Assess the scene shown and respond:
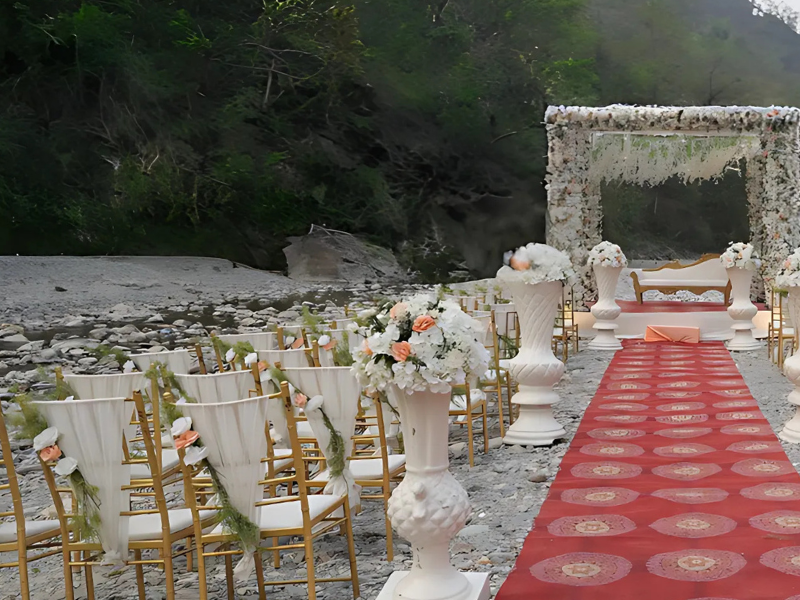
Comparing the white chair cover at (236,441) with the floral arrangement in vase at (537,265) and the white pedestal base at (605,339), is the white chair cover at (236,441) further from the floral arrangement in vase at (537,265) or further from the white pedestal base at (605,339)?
the white pedestal base at (605,339)

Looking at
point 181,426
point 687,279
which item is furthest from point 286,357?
point 687,279

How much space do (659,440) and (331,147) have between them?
22586 millimetres

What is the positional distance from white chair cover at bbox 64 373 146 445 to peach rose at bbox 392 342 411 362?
136 centimetres

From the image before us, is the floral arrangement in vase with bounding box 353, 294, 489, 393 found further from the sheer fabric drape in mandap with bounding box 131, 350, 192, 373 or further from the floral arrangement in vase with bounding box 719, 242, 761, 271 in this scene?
the floral arrangement in vase with bounding box 719, 242, 761, 271

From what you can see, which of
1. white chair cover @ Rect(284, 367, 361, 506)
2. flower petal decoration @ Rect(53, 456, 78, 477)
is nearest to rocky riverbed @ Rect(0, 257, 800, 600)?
white chair cover @ Rect(284, 367, 361, 506)

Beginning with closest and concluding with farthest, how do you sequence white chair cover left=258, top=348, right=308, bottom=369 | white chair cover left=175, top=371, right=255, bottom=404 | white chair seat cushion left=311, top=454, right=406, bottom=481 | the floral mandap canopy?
white chair cover left=175, top=371, right=255, bottom=404
white chair seat cushion left=311, top=454, right=406, bottom=481
white chair cover left=258, top=348, right=308, bottom=369
the floral mandap canopy

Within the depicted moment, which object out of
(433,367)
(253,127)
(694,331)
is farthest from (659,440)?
(253,127)

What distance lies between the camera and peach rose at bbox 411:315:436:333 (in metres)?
2.56

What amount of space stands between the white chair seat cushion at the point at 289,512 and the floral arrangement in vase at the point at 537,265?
2283 mm

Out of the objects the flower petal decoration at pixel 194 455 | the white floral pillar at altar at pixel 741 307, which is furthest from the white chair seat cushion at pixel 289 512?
the white floral pillar at altar at pixel 741 307

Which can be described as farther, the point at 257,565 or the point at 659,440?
the point at 659,440

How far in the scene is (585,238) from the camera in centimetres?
1033

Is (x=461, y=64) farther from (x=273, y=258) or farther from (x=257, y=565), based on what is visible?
(x=257, y=565)

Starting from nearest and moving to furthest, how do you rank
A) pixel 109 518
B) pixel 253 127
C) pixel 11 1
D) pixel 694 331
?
pixel 109 518 → pixel 694 331 → pixel 11 1 → pixel 253 127
